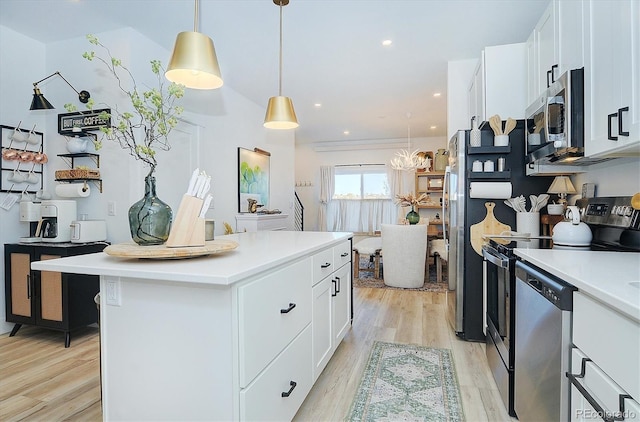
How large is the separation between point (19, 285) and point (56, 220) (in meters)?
0.62

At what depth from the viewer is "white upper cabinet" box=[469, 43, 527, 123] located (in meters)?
2.74

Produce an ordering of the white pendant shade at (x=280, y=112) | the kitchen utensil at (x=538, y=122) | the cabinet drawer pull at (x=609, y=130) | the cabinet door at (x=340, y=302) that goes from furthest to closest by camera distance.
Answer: the white pendant shade at (x=280, y=112) < the cabinet door at (x=340, y=302) < the kitchen utensil at (x=538, y=122) < the cabinet drawer pull at (x=609, y=130)

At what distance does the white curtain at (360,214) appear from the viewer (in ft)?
25.9

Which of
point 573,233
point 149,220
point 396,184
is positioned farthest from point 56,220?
point 396,184

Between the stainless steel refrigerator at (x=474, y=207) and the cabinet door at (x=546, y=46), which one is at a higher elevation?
the cabinet door at (x=546, y=46)

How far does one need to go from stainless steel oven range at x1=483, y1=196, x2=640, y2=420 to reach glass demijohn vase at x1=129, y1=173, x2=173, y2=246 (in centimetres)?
170

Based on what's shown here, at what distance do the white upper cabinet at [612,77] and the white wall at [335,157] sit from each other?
607 cm

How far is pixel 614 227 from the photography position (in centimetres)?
176

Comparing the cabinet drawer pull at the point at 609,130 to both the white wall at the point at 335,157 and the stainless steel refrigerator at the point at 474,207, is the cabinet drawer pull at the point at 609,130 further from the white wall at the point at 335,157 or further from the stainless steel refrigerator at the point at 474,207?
the white wall at the point at 335,157

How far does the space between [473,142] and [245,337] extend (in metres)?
2.31

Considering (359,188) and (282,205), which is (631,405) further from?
(359,188)

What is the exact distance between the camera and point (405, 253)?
14.6 ft

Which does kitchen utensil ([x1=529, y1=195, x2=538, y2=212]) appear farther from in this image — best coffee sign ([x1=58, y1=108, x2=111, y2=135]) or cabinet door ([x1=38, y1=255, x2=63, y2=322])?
cabinet door ([x1=38, y1=255, x2=63, y2=322])

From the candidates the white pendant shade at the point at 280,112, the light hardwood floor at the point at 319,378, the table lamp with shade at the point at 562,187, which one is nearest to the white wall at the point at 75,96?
the light hardwood floor at the point at 319,378
